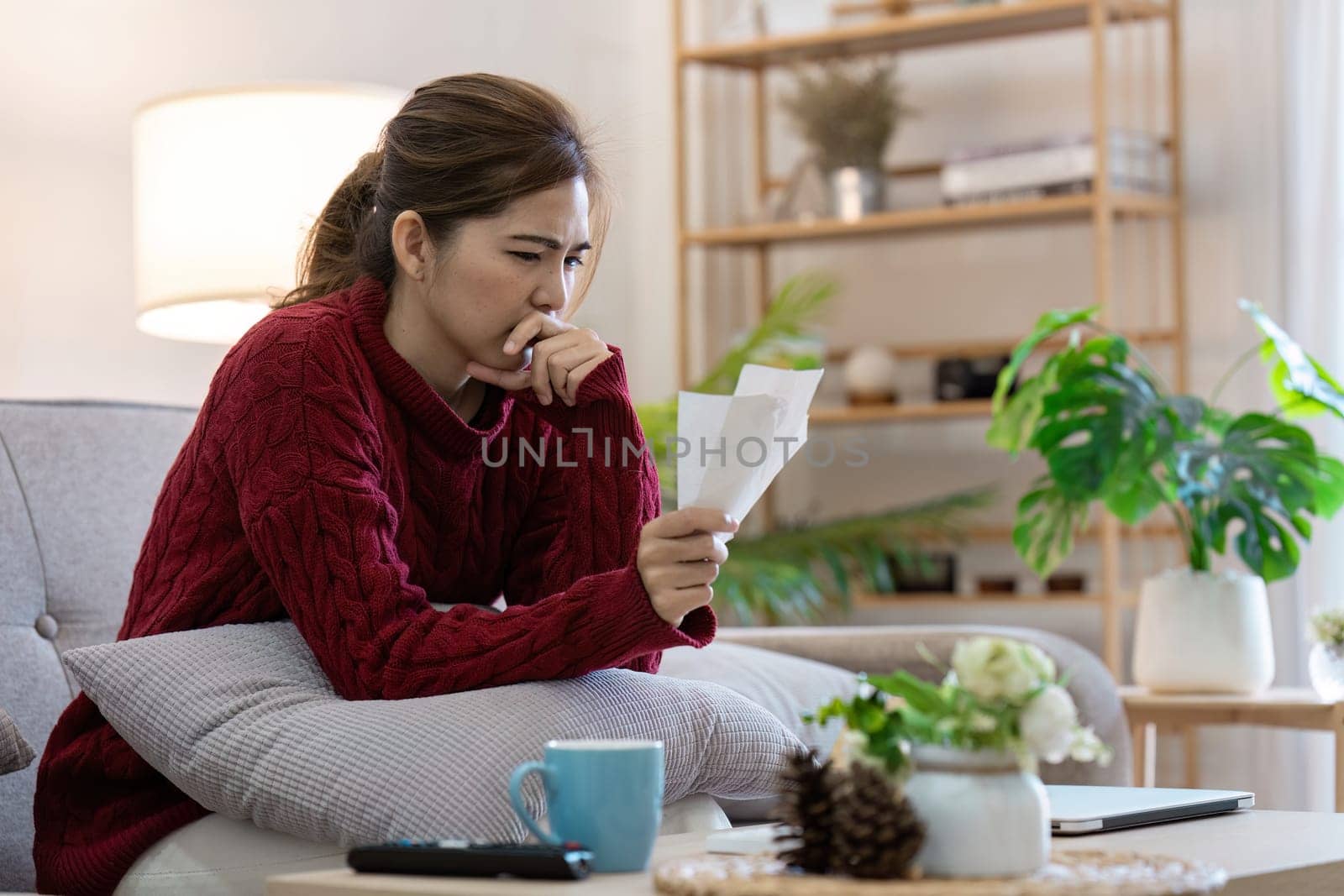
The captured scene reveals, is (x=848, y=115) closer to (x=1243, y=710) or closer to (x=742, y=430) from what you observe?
(x=1243, y=710)

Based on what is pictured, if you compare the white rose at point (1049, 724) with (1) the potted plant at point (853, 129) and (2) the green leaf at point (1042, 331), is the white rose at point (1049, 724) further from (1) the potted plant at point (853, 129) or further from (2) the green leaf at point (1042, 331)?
(1) the potted plant at point (853, 129)

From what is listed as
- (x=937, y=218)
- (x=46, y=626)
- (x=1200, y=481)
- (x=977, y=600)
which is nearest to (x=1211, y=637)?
(x=1200, y=481)

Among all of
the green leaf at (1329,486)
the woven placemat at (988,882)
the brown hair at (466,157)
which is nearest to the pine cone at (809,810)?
the woven placemat at (988,882)

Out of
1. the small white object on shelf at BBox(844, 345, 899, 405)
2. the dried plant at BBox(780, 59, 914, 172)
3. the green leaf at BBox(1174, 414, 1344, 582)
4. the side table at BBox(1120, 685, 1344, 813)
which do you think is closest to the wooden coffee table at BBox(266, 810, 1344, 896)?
the side table at BBox(1120, 685, 1344, 813)

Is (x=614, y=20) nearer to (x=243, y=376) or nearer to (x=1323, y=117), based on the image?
(x=1323, y=117)

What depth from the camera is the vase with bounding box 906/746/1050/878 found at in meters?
0.78

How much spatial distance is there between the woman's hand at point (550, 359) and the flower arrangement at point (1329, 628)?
105cm

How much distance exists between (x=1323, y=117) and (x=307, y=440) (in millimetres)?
2491

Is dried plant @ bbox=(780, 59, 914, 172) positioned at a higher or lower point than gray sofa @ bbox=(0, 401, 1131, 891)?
higher

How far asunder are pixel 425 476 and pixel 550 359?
158mm

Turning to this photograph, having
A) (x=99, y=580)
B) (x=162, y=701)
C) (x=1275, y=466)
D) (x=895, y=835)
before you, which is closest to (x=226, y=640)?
(x=162, y=701)

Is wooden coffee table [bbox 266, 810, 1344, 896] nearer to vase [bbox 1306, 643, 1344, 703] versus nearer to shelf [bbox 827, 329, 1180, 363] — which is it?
vase [bbox 1306, 643, 1344, 703]

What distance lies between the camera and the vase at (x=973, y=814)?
2.56ft

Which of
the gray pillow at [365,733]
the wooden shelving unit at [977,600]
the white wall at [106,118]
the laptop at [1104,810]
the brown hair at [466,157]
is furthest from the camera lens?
the wooden shelving unit at [977,600]
